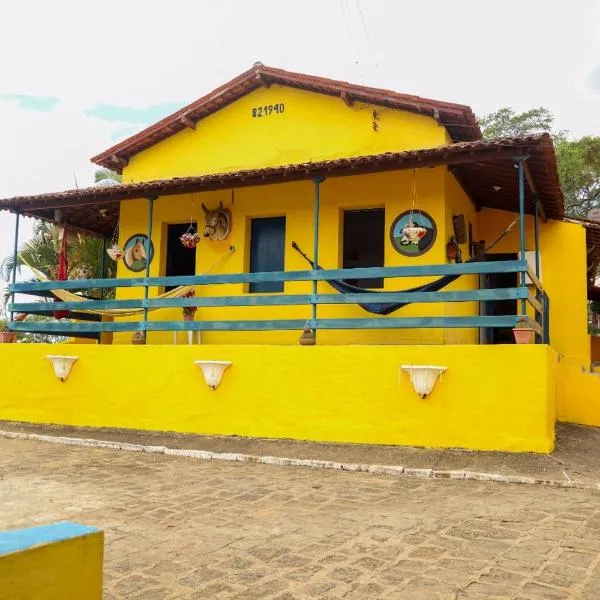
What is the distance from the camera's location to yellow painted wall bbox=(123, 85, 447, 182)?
35.0 feet

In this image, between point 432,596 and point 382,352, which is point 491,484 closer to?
point 382,352

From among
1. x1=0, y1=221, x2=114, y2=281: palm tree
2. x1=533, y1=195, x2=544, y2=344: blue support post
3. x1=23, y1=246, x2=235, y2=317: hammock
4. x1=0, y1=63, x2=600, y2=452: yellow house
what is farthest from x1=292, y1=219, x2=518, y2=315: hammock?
x1=0, y1=221, x2=114, y2=281: palm tree

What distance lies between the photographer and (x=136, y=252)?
465 inches

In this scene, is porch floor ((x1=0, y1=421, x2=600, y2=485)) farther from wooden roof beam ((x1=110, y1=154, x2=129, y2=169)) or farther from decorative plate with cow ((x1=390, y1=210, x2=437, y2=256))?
wooden roof beam ((x1=110, y1=154, x2=129, y2=169))

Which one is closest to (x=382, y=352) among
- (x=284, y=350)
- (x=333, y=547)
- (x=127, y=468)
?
(x=284, y=350)

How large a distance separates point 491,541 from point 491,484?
2.06 metres

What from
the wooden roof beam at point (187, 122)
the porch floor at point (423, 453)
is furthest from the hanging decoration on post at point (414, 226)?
the wooden roof beam at point (187, 122)

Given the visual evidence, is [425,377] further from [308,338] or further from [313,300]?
[313,300]

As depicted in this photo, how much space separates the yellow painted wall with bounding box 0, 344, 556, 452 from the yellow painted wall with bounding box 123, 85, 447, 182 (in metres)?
3.98

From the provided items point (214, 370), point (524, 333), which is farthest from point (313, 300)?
point (524, 333)

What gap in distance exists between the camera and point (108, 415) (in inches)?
391

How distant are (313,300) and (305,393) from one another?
131 cm

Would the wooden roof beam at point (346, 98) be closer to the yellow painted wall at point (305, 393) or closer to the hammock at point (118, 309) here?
the hammock at point (118, 309)

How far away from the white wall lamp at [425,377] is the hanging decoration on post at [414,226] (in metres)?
2.43
